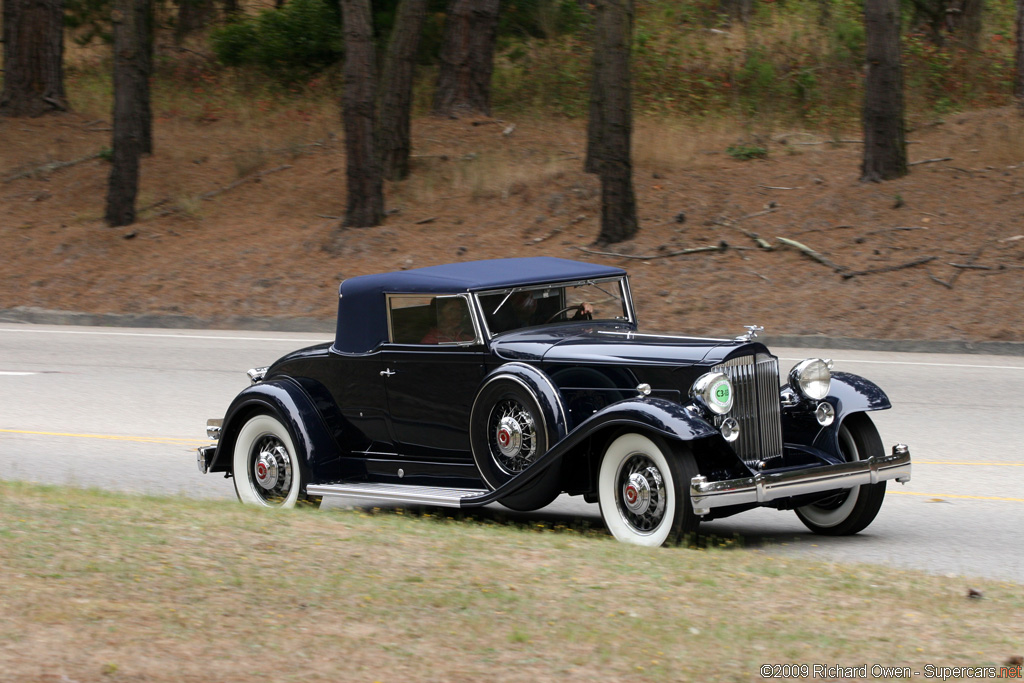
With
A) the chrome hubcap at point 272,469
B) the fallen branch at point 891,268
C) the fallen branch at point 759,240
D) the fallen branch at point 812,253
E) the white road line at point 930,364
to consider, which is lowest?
the chrome hubcap at point 272,469

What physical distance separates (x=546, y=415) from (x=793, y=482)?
1405 millimetres

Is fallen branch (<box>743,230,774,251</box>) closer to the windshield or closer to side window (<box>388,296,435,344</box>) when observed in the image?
the windshield

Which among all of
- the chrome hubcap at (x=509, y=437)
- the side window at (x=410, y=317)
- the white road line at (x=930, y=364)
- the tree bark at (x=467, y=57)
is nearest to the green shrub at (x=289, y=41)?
the tree bark at (x=467, y=57)

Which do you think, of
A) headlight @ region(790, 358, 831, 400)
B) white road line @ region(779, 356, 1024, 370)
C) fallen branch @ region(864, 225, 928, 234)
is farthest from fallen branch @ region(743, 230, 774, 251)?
headlight @ region(790, 358, 831, 400)

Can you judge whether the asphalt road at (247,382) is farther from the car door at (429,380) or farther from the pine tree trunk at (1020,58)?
the pine tree trunk at (1020,58)

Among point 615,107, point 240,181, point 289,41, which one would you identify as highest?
point 289,41

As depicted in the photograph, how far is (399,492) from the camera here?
23.7 ft

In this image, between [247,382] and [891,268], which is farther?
[891,268]

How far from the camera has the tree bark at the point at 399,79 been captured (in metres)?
21.6

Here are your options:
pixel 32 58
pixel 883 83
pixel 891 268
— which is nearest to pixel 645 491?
pixel 891 268

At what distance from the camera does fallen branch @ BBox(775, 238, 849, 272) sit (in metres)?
17.1

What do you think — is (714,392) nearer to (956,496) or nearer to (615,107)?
(956,496)

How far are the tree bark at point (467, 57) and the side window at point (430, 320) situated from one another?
17490 mm

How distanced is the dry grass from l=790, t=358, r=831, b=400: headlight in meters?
1.41
